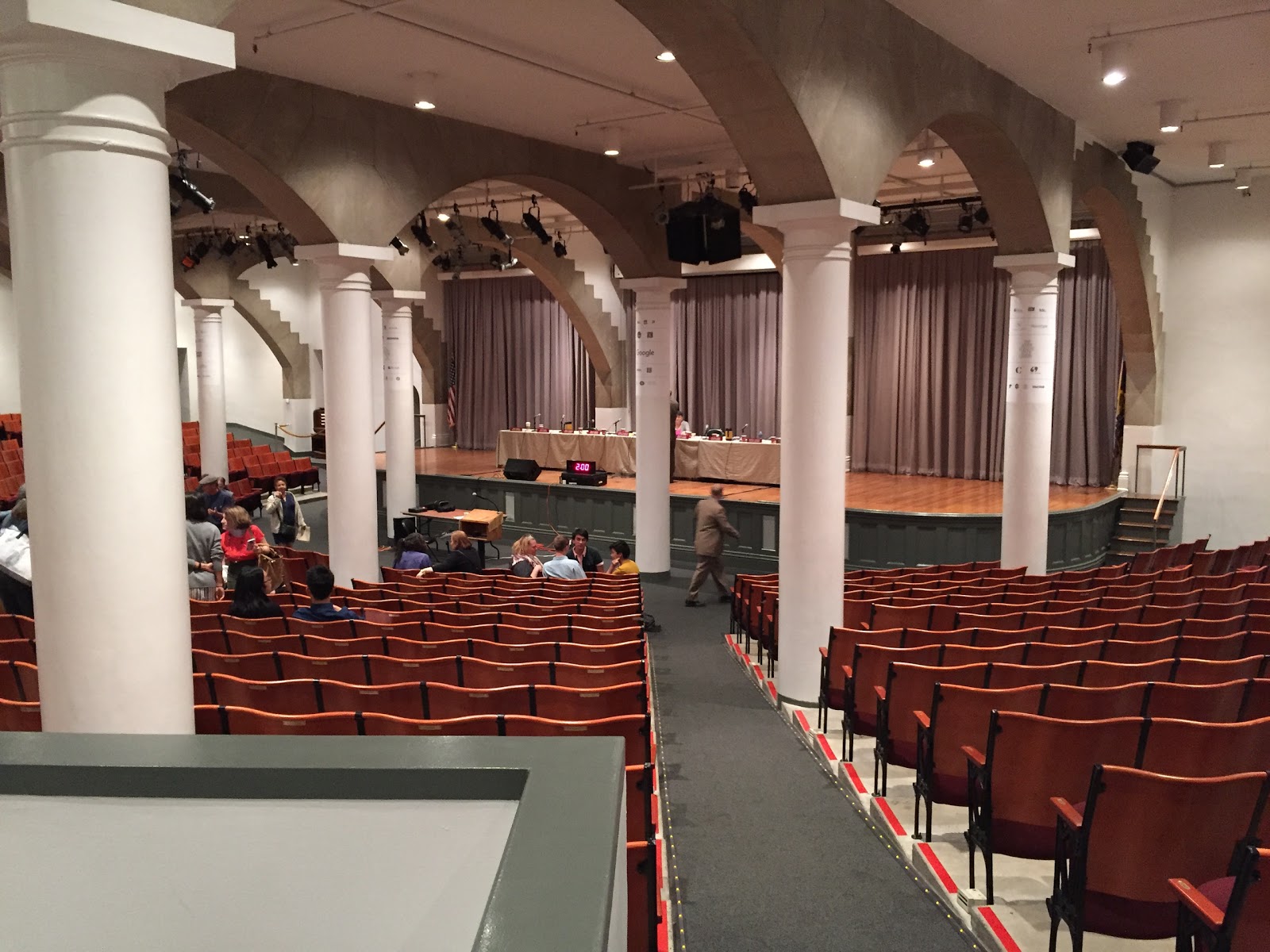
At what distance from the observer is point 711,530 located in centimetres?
1159

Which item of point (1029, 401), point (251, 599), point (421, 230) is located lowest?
point (251, 599)

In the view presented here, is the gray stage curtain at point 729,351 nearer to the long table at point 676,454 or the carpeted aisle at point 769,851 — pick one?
the long table at point 676,454

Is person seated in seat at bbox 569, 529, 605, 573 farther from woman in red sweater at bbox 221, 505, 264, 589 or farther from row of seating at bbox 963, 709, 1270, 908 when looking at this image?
row of seating at bbox 963, 709, 1270, 908

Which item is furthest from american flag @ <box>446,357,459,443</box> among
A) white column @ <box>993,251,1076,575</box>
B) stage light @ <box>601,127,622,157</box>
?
white column @ <box>993,251,1076,575</box>

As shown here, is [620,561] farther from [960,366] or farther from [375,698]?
[960,366]

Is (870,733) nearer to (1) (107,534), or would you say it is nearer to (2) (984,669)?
(2) (984,669)

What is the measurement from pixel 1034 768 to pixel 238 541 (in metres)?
7.46

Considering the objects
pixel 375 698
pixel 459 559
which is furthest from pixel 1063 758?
pixel 459 559

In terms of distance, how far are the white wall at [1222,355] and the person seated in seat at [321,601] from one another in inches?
534

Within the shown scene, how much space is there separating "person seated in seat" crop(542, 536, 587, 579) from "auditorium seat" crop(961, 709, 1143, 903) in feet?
19.1

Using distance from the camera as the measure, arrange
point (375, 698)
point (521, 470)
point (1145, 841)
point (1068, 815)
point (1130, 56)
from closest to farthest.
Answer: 1. point (1145, 841)
2. point (1068, 815)
3. point (375, 698)
4. point (1130, 56)
5. point (521, 470)

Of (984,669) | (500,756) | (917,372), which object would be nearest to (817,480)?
(984,669)

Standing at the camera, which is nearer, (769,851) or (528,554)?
(769,851)

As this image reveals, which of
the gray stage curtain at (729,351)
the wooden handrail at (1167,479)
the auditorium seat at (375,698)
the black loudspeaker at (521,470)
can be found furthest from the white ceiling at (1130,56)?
the black loudspeaker at (521,470)
